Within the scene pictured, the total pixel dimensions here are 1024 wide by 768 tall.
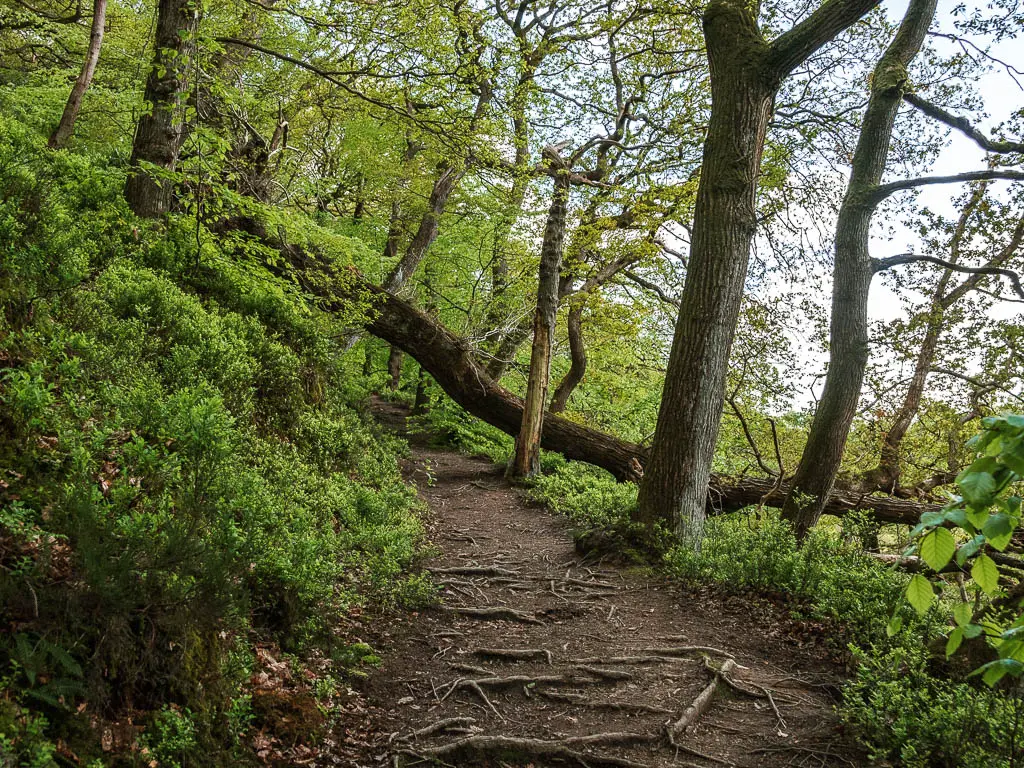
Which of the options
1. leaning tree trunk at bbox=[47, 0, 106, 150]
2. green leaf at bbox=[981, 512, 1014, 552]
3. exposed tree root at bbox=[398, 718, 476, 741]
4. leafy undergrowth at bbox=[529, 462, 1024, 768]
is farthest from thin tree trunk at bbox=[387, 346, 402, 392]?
green leaf at bbox=[981, 512, 1014, 552]

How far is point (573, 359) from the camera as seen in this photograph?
15867 millimetres

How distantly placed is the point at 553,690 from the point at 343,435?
5.34 meters

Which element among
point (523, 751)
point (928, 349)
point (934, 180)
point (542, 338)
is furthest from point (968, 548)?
point (542, 338)

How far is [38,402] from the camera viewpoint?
365 centimetres

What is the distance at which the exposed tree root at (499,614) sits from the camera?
627 cm

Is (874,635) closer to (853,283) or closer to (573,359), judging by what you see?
(853,283)

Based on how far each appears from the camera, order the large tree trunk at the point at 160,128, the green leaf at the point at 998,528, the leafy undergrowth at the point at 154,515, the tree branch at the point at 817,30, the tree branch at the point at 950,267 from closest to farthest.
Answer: the green leaf at the point at 998,528 → the leafy undergrowth at the point at 154,515 → the tree branch at the point at 817,30 → the large tree trunk at the point at 160,128 → the tree branch at the point at 950,267

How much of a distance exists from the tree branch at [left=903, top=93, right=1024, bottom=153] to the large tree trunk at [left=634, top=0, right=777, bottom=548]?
295 cm

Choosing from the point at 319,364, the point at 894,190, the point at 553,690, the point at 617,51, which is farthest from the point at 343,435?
the point at 617,51

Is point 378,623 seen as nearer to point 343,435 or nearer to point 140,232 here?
point 343,435

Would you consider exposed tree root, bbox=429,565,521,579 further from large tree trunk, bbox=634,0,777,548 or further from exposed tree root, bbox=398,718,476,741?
exposed tree root, bbox=398,718,476,741

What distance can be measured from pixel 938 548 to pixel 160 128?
935 cm

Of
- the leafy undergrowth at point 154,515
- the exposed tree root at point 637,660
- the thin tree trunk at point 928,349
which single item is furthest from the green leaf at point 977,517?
the thin tree trunk at point 928,349

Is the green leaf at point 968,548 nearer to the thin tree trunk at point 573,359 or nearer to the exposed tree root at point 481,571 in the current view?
the exposed tree root at point 481,571
